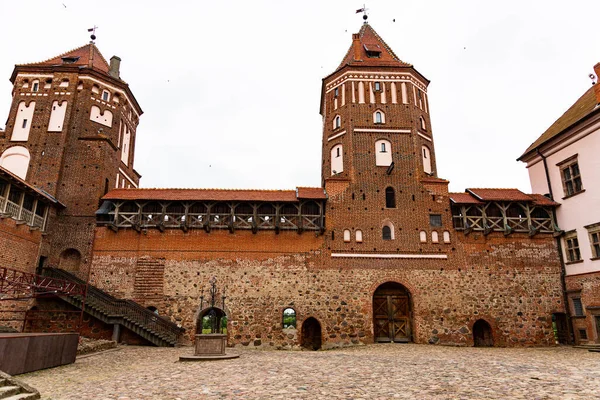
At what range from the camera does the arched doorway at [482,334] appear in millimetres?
20258

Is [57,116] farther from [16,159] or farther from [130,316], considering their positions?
[130,316]

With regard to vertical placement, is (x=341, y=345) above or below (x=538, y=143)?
below

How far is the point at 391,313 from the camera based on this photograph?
67.8 ft

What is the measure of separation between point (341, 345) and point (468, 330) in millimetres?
6277

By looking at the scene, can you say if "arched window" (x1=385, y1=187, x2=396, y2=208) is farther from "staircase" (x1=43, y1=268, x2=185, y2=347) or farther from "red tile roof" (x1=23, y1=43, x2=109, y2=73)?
"red tile roof" (x1=23, y1=43, x2=109, y2=73)

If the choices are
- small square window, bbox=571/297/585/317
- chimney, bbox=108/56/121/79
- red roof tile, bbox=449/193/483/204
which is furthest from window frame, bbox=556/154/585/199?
chimney, bbox=108/56/121/79

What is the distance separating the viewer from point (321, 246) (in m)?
21.0

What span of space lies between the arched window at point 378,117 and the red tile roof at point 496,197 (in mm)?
5800

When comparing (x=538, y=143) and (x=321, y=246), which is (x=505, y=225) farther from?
(x=321, y=246)

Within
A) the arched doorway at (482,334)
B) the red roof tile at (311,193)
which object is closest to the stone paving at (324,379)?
the arched doorway at (482,334)

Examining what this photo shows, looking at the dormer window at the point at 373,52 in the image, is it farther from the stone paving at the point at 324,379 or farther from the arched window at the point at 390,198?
the stone paving at the point at 324,379

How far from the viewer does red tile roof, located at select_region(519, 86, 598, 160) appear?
2084 centimetres

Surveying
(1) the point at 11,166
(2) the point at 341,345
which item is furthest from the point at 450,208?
(1) the point at 11,166

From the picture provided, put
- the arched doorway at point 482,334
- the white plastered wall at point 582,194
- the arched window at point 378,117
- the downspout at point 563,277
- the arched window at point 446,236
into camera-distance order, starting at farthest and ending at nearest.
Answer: the arched window at point 378,117 < the arched window at point 446,236 < the arched doorway at point 482,334 < the downspout at point 563,277 < the white plastered wall at point 582,194
